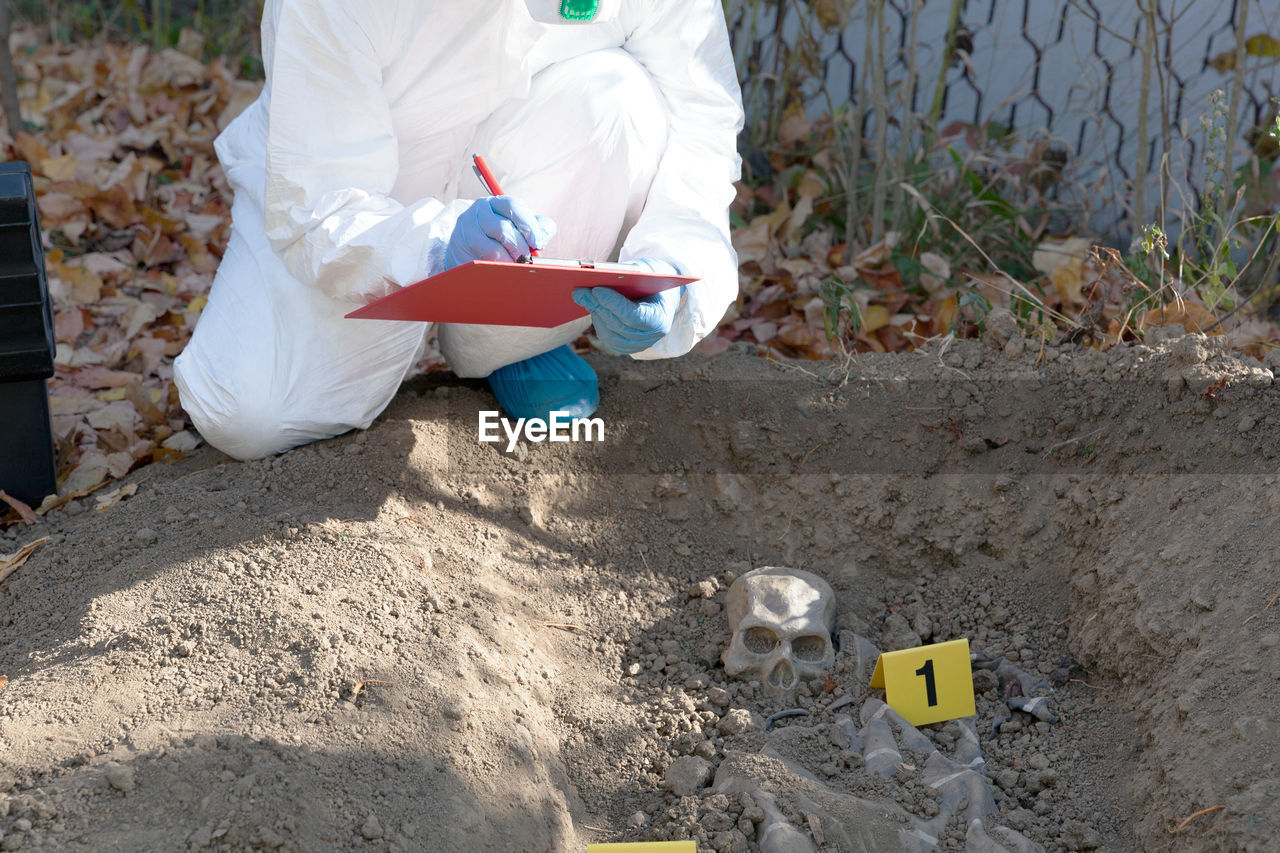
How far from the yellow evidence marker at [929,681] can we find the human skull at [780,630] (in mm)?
115

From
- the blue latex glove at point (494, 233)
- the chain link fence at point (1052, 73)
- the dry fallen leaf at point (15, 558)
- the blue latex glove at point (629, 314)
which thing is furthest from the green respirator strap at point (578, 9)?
the chain link fence at point (1052, 73)

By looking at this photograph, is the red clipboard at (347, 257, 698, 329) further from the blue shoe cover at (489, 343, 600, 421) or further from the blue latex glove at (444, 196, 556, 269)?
the blue shoe cover at (489, 343, 600, 421)

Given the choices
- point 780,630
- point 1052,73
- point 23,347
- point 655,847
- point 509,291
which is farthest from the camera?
point 1052,73

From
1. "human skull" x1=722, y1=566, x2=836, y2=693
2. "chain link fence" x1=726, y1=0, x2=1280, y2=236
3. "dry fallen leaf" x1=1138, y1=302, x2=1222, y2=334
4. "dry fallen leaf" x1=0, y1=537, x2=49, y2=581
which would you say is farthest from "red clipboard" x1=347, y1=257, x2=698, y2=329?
"chain link fence" x1=726, y1=0, x2=1280, y2=236

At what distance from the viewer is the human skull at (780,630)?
5.84ft

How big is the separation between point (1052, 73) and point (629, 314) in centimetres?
245

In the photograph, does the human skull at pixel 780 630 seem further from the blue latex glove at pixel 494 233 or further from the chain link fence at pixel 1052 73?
the chain link fence at pixel 1052 73

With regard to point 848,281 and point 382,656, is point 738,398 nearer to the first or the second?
point 848,281

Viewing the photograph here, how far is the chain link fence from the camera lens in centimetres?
325

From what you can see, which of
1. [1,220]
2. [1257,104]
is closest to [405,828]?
[1,220]

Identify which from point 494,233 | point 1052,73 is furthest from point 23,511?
point 1052,73

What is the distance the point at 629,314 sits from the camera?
1.74m

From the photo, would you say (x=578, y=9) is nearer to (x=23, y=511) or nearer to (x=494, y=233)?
(x=494, y=233)

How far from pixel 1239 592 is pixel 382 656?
4.21 ft
